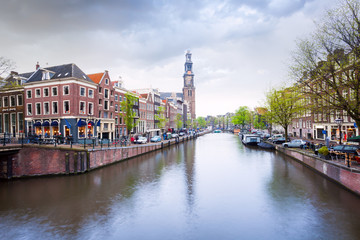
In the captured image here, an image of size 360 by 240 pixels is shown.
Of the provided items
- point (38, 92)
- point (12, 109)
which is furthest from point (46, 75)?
point (12, 109)

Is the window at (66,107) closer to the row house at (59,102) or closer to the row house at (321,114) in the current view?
the row house at (59,102)

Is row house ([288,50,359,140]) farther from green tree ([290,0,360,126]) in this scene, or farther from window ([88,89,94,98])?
window ([88,89,94,98])

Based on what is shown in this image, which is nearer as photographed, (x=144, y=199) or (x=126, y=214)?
(x=126, y=214)

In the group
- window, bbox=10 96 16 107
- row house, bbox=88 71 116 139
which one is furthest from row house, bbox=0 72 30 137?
row house, bbox=88 71 116 139

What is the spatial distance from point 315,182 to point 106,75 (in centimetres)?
3985

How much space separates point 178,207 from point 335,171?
14394mm

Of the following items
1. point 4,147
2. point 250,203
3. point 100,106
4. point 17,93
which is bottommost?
point 250,203

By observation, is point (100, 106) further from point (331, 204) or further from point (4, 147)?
point (331, 204)

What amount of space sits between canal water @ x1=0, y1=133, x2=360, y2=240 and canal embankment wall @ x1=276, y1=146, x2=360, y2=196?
0.64 m

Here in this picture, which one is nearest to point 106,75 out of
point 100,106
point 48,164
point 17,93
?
point 100,106

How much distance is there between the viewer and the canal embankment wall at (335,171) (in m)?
14.9

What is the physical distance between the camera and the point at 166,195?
55.6 ft

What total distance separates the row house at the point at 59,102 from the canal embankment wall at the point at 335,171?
1266 inches

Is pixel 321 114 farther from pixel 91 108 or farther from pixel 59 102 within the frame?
pixel 59 102
